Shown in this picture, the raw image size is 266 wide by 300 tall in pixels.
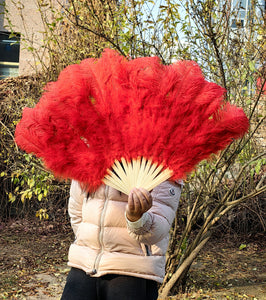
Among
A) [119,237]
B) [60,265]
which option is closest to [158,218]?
[119,237]

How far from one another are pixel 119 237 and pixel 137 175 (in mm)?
356

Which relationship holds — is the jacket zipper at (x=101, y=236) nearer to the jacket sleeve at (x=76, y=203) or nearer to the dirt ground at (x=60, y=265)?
the jacket sleeve at (x=76, y=203)

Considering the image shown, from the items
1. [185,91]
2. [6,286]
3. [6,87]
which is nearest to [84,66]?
[185,91]

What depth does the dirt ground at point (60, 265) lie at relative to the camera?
488 centimetres

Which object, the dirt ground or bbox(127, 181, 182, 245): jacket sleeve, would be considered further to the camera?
the dirt ground

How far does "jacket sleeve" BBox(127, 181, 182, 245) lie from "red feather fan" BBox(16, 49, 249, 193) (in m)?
Answer: 0.17

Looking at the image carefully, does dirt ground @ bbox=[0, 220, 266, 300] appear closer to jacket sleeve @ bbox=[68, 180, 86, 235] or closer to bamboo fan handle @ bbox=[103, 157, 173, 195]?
jacket sleeve @ bbox=[68, 180, 86, 235]

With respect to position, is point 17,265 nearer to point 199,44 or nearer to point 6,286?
point 6,286

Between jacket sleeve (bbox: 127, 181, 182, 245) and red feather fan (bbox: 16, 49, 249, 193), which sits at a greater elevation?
red feather fan (bbox: 16, 49, 249, 193)

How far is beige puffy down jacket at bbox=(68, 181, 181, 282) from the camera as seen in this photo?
6.51 ft

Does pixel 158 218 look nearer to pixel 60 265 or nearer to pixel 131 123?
pixel 131 123

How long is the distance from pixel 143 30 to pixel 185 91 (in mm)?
2358

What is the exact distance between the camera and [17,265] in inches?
226

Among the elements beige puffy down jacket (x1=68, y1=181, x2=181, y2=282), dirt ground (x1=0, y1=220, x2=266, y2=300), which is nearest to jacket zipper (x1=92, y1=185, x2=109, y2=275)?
beige puffy down jacket (x1=68, y1=181, x2=181, y2=282)
